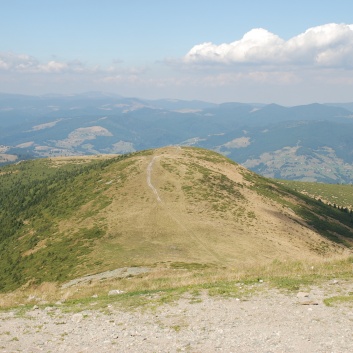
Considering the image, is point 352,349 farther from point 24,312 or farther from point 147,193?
point 147,193

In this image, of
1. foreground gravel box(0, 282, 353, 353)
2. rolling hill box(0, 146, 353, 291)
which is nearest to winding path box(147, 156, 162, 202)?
rolling hill box(0, 146, 353, 291)

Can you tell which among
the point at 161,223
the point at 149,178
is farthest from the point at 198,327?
the point at 149,178

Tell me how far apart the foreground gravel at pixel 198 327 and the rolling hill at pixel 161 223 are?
15.5m

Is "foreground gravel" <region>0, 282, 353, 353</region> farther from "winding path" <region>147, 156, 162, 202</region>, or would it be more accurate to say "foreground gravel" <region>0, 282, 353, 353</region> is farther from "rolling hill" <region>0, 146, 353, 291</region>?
"winding path" <region>147, 156, 162, 202</region>

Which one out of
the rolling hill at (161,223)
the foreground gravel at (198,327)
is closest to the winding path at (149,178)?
the rolling hill at (161,223)

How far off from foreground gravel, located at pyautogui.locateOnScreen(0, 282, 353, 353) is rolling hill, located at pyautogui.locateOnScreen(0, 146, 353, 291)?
15484 millimetres

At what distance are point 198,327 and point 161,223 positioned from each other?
3494 cm

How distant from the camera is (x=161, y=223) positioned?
5266cm

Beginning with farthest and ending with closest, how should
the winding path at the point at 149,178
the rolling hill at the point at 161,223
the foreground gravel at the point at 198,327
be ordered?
1. the winding path at the point at 149,178
2. the rolling hill at the point at 161,223
3. the foreground gravel at the point at 198,327

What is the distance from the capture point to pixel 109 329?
714 inches

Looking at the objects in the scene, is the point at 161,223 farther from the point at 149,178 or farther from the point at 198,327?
the point at 198,327

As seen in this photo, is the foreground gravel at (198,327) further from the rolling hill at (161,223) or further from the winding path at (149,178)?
the winding path at (149,178)

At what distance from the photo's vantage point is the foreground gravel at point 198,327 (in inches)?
619

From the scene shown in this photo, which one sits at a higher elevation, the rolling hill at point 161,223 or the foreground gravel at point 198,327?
the foreground gravel at point 198,327
